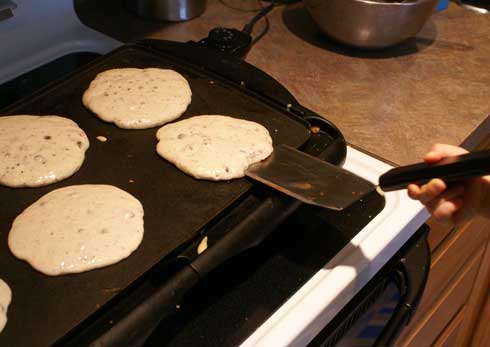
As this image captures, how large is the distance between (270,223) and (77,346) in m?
0.24

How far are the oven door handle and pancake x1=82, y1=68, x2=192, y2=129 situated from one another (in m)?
0.37

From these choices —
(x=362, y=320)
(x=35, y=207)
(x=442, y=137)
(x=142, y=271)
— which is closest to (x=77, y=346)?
(x=142, y=271)

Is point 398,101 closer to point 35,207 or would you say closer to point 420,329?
point 420,329

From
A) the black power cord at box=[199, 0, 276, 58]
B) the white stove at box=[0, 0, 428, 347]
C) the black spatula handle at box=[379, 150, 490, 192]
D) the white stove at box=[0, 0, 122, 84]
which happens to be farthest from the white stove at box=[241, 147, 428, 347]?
the white stove at box=[0, 0, 122, 84]

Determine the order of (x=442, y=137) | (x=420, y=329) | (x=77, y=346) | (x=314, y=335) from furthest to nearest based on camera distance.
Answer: (x=420, y=329) → (x=442, y=137) → (x=314, y=335) → (x=77, y=346)

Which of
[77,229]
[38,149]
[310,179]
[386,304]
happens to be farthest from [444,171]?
[38,149]

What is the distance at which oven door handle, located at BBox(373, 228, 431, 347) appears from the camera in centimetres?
68

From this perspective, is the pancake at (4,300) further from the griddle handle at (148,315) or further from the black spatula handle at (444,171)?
the black spatula handle at (444,171)

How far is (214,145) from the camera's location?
0.74 m

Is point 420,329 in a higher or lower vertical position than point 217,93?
lower

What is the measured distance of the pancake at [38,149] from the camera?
69cm

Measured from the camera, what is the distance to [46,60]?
1042mm

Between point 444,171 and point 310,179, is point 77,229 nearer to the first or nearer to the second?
point 310,179

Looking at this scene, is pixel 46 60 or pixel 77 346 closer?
pixel 77 346
